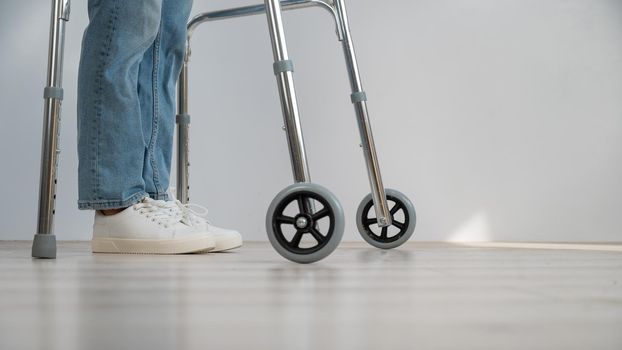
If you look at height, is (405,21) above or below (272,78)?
above

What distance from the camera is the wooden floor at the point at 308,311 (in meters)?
0.31

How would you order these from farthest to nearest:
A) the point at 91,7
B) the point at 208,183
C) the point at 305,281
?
the point at 208,183 → the point at 91,7 → the point at 305,281

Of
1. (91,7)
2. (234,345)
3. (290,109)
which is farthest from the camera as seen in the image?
(91,7)

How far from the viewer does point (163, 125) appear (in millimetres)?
1430

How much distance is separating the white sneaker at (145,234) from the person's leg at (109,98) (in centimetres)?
4

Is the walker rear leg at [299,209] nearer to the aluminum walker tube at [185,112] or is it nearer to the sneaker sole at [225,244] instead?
the sneaker sole at [225,244]

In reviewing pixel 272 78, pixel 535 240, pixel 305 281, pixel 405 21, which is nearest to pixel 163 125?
pixel 305 281

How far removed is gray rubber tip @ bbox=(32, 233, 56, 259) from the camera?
1107 millimetres

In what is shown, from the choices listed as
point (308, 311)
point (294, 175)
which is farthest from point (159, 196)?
point (308, 311)

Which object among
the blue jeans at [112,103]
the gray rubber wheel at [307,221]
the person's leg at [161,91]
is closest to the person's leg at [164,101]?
the person's leg at [161,91]

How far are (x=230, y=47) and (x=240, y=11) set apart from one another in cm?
72

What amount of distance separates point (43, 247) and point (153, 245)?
0.20 meters

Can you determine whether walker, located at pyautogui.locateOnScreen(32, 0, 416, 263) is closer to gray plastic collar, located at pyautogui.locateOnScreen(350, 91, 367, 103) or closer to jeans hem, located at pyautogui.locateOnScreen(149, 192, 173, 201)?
gray plastic collar, located at pyautogui.locateOnScreen(350, 91, 367, 103)

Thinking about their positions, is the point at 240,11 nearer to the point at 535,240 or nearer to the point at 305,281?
the point at 305,281
